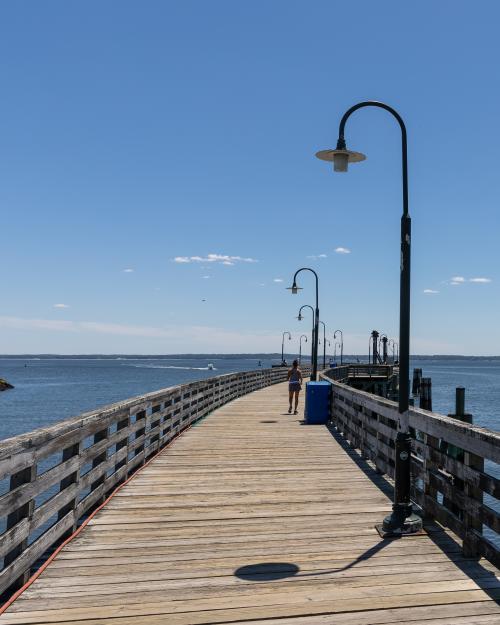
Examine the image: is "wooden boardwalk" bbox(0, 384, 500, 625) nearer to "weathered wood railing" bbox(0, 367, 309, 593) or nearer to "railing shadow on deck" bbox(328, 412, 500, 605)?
"railing shadow on deck" bbox(328, 412, 500, 605)

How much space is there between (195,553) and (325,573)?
1286mm

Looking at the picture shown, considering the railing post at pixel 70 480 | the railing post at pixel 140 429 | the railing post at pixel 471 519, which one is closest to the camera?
the railing post at pixel 471 519

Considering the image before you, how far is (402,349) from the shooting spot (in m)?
6.84

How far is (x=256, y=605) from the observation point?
14.2 feet

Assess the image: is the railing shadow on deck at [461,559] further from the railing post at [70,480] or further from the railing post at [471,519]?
the railing post at [70,480]

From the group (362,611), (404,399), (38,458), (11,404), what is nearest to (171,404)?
(404,399)

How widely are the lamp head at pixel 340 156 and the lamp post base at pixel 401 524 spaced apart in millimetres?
3943

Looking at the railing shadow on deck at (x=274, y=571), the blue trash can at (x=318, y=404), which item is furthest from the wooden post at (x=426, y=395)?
the railing shadow on deck at (x=274, y=571)

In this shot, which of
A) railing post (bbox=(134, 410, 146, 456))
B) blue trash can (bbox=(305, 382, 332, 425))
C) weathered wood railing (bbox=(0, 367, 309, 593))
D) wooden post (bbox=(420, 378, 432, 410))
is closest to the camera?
weathered wood railing (bbox=(0, 367, 309, 593))

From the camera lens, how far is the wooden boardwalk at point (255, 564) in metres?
4.23

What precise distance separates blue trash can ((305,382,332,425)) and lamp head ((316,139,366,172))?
10.3 m

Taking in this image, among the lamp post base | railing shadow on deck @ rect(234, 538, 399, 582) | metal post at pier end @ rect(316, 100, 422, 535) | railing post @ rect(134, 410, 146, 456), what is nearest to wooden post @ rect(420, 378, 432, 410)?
railing post @ rect(134, 410, 146, 456)

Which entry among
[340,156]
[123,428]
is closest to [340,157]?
[340,156]

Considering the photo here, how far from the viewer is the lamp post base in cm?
611
